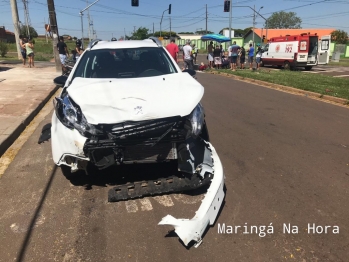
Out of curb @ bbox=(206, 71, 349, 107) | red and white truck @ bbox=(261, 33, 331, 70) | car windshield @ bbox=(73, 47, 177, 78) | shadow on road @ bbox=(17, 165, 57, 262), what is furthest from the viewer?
red and white truck @ bbox=(261, 33, 331, 70)

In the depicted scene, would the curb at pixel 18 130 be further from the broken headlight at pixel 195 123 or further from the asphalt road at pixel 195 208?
the broken headlight at pixel 195 123

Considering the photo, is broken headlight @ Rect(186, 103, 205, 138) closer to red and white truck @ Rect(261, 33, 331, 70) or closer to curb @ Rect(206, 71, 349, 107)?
curb @ Rect(206, 71, 349, 107)

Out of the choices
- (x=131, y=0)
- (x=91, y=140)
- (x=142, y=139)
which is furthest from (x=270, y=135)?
(x=131, y=0)

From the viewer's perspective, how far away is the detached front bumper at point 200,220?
107 inches

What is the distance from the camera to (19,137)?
5.94m

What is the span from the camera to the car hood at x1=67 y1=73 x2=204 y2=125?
3.28m

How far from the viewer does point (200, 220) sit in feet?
9.21

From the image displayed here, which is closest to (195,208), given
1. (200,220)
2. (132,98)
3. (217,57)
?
(200,220)

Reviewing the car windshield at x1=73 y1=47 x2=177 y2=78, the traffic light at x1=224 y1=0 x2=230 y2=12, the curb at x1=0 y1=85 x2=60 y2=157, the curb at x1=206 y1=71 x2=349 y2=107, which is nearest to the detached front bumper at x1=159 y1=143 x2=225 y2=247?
the car windshield at x1=73 y1=47 x2=177 y2=78

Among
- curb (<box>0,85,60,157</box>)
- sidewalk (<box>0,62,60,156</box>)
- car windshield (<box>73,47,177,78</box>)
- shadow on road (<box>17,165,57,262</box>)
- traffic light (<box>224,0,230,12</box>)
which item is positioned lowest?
shadow on road (<box>17,165,57,262</box>)

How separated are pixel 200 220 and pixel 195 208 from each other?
0.52 m

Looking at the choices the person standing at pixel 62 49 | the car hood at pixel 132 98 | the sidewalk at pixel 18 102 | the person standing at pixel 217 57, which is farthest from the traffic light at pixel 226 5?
the car hood at pixel 132 98

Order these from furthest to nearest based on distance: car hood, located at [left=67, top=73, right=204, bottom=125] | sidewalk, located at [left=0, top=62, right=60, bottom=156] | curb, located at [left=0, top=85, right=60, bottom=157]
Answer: sidewalk, located at [left=0, top=62, right=60, bottom=156], curb, located at [left=0, top=85, right=60, bottom=157], car hood, located at [left=67, top=73, right=204, bottom=125]

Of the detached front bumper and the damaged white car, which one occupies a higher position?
the damaged white car
